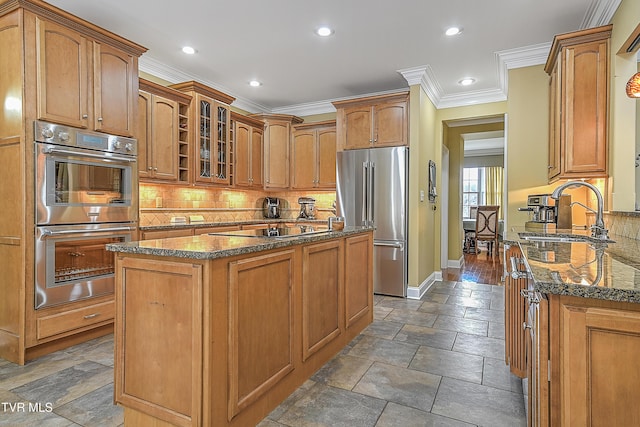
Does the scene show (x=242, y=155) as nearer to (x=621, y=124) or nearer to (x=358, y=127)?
(x=358, y=127)

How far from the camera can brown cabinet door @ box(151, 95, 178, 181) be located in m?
3.87

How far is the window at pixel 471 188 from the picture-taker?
36.7 feet

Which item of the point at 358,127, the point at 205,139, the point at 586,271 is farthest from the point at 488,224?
the point at 586,271

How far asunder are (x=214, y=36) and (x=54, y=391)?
10.3ft

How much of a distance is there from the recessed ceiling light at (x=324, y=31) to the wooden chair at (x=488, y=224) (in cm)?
573

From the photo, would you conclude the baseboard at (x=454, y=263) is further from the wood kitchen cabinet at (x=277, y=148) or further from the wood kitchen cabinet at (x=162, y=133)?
the wood kitchen cabinet at (x=162, y=133)

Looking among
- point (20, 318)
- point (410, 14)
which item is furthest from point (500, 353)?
point (20, 318)

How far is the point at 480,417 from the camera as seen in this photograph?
1.89 meters

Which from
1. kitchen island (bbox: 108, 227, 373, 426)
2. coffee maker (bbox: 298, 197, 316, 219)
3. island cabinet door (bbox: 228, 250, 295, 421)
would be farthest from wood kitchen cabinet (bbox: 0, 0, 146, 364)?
coffee maker (bbox: 298, 197, 316, 219)

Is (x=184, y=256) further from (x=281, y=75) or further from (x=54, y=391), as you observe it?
(x=281, y=75)

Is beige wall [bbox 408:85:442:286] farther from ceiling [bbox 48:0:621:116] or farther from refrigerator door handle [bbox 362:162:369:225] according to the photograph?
refrigerator door handle [bbox 362:162:369:225]

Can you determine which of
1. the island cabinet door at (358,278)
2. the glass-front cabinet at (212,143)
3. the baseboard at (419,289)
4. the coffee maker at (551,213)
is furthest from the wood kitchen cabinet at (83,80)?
the coffee maker at (551,213)

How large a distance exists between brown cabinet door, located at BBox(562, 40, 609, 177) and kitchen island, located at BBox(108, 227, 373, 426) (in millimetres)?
2393

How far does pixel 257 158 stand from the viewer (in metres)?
5.52
